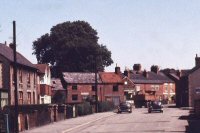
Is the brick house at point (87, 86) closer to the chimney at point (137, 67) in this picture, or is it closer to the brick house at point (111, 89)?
the brick house at point (111, 89)

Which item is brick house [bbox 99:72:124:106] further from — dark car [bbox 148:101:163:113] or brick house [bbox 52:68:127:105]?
dark car [bbox 148:101:163:113]

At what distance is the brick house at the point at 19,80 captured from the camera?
5325 cm

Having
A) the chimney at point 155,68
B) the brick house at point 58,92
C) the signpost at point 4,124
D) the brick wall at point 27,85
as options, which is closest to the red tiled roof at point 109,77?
the brick house at point 58,92

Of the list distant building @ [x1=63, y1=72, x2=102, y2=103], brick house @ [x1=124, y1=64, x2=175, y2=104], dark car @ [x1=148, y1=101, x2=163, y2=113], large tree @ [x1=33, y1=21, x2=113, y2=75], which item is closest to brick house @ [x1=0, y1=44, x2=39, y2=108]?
dark car @ [x1=148, y1=101, x2=163, y2=113]

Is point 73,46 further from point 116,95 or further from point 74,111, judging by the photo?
point 74,111

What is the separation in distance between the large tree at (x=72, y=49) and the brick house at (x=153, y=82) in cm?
1503

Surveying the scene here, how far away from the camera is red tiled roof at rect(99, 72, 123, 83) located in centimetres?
10356

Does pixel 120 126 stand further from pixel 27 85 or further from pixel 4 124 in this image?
pixel 27 85

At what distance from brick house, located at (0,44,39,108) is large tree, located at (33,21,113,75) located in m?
39.2

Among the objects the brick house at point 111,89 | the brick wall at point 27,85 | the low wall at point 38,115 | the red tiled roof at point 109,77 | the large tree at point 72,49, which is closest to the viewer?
the low wall at point 38,115

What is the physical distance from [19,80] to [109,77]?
4835 centimetres

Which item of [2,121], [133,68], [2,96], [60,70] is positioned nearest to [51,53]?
[60,70]

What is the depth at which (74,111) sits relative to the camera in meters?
59.2

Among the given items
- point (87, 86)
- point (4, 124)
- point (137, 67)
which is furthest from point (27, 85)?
point (137, 67)
